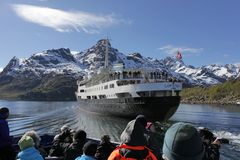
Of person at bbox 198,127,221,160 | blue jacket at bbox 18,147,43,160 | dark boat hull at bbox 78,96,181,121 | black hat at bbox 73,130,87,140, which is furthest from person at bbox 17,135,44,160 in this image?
dark boat hull at bbox 78,96,181,121

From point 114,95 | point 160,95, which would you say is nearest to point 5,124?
point 160,95

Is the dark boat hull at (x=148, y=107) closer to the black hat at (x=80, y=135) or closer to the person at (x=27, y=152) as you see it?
the black hat at (x=80, y=135)

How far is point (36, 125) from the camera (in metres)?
51.9

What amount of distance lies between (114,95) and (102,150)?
45112 millimetres

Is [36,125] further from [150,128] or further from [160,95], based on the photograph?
[150,128]

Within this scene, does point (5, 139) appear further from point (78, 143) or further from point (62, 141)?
point (78, 143)

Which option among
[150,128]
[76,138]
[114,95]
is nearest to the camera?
[150,128]

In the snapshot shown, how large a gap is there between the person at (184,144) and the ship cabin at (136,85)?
45815 mm

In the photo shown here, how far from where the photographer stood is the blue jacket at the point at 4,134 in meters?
10.9

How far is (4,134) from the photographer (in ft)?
36.6

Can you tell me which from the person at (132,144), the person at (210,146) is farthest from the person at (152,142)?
the person at (132,144)

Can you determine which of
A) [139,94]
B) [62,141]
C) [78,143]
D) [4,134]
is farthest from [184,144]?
[139,94]

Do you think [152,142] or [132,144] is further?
[152,142]

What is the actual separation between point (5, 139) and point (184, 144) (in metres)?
9.51
